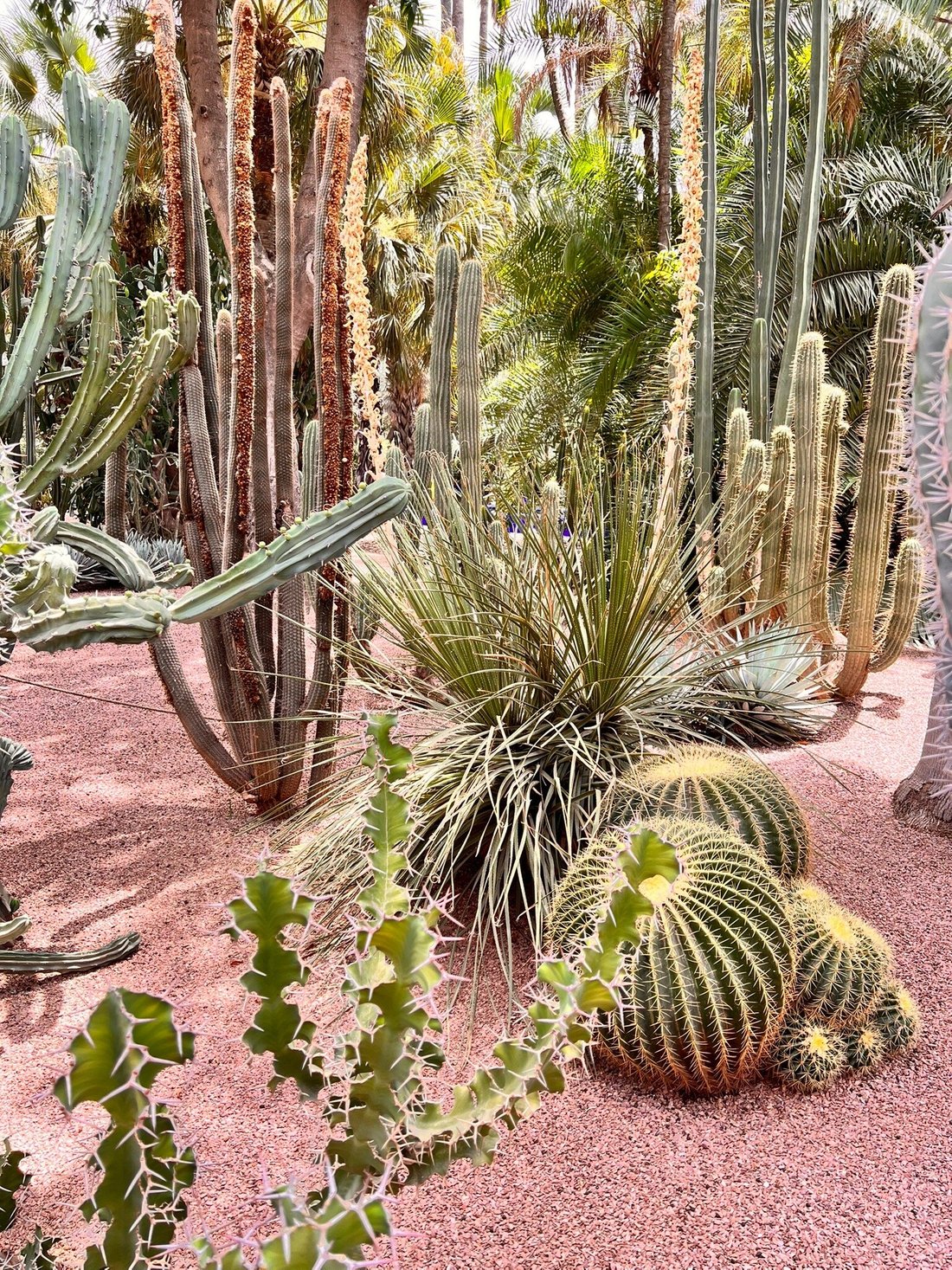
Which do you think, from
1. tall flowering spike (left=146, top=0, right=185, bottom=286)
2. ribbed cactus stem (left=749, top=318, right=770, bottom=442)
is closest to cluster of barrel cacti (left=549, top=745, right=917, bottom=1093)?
tall flowering spike (left=146, top=0, right=185, bottom=286)

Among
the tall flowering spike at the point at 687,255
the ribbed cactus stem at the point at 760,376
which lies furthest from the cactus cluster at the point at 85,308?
the ribbed cactus stem at the point at 760,376

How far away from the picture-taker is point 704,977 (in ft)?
6.46

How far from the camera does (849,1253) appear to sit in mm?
1645

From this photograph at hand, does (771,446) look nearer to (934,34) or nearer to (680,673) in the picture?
(680,673)

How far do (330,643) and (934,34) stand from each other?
41.0 ft

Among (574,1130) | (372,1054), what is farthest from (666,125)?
(372,1054)

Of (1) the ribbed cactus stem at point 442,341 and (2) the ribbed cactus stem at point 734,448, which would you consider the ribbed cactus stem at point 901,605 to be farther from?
(1) the ribbed cactus stem at point 442,341

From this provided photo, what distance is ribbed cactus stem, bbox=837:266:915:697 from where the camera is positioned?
4270 mm

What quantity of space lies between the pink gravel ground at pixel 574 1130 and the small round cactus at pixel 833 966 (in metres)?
0.16

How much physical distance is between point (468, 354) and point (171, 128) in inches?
57.2

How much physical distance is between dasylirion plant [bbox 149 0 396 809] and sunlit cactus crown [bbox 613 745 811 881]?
44.5 inches

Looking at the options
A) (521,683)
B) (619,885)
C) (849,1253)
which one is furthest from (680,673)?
(619,885)

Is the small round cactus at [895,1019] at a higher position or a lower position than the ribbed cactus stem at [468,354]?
lower

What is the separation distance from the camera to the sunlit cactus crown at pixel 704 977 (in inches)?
77.7
